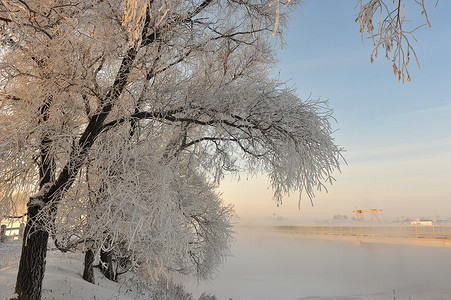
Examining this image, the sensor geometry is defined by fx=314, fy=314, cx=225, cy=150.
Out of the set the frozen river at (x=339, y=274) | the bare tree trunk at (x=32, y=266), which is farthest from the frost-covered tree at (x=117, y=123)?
the frozen river at (x=339, y=274)

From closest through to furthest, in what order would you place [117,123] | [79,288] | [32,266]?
[117,123]
[32,266]
[79,288]

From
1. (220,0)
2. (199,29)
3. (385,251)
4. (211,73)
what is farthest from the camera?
(385,251)

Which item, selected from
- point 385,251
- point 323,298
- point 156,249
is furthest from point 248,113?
point 385,251

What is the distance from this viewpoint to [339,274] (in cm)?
2891

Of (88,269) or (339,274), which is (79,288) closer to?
(88,269)

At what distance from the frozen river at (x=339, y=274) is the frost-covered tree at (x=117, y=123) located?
28.6 ft

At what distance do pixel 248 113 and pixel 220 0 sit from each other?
3079 mm

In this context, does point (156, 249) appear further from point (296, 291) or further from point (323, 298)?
point (296, 291)

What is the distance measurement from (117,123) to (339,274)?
2899 cm

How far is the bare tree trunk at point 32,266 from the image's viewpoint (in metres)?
6.00

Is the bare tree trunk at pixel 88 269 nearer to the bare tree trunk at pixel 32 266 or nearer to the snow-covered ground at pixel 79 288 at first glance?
the snow-covered ground at pixel 79 288

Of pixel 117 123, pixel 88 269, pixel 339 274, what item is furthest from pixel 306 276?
pixel 117 123

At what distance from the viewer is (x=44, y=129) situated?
5570mm

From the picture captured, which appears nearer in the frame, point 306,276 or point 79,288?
point 79,288
